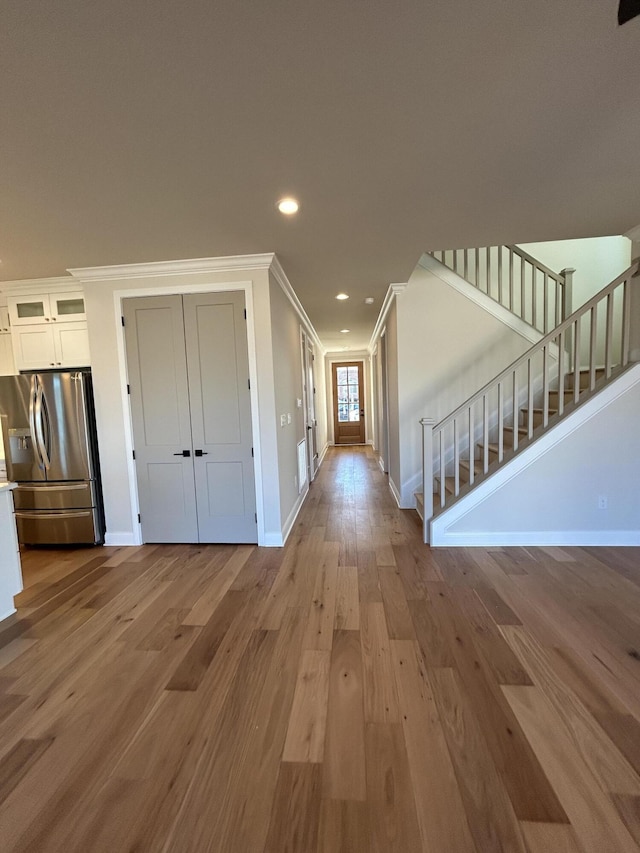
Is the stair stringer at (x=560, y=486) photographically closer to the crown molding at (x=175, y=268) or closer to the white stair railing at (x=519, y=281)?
the white stair railing at (x=519, y=281)

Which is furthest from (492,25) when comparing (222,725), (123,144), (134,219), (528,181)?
(222,725)

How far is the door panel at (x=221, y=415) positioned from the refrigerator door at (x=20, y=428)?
1477mm

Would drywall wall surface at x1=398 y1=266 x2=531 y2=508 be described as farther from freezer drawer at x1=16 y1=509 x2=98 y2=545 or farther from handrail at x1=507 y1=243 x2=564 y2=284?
freezer drawer at x1=16 y1=509 x2=98 y2=545

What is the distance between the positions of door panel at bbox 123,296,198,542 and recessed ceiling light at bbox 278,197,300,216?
53.1 inches

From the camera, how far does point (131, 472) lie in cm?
329

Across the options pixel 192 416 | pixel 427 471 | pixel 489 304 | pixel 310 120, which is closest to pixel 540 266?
pixel 489 304

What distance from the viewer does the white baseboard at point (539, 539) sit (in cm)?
295

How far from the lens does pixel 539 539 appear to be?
119 inches

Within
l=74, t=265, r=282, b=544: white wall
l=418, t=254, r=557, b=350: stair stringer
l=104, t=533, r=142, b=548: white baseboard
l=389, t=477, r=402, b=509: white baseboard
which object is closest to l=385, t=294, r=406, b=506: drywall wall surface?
l=389, t=477, r=402, b=509: white baseboard

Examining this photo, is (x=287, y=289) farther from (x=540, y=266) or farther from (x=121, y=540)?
(x=121, y=540)

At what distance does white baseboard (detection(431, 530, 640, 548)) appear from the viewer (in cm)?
295

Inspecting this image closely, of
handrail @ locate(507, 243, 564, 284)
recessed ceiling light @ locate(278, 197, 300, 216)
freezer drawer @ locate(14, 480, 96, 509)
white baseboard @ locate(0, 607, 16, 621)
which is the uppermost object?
handrail @ locate(507, 243, 564, 284)

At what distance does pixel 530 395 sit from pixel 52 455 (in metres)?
4.28

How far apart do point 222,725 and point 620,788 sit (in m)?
1.42
